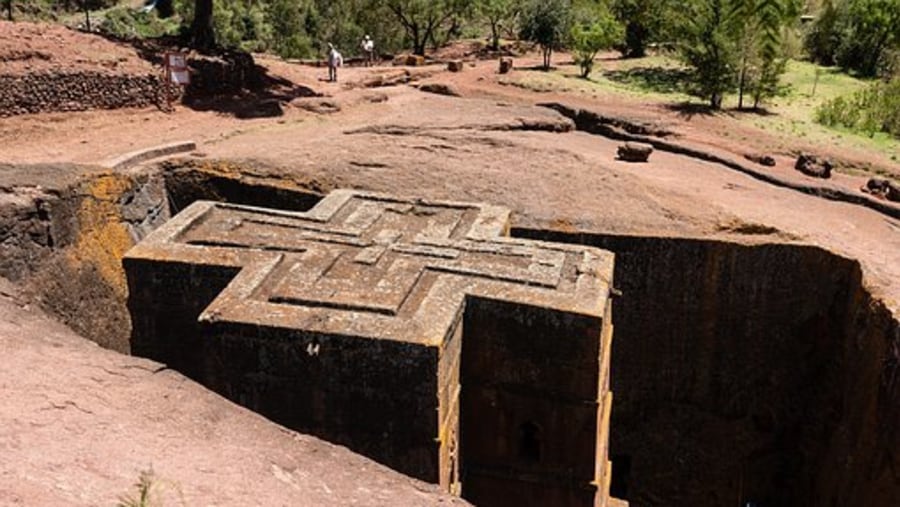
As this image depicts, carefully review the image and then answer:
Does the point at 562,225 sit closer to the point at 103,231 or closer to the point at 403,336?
the point at 403,336

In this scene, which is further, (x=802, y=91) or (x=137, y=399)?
(x=802, y=91)

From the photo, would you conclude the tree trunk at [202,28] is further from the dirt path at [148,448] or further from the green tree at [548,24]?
the dirt path at [148,448]

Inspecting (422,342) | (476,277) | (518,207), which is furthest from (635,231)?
(422,342)

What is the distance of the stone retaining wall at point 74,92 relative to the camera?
1470cm

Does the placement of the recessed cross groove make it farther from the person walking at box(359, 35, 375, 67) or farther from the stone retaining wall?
the person walking at box(359, 35, 375, 67)

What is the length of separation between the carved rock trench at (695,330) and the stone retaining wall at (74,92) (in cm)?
405

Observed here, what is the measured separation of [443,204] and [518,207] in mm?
1768

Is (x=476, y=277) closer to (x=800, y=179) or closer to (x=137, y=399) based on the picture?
Result: (x=137, y=399)

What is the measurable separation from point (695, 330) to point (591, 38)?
1228 centimetres

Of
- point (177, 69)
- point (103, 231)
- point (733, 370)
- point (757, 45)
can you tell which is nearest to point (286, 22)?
point (177, 69)

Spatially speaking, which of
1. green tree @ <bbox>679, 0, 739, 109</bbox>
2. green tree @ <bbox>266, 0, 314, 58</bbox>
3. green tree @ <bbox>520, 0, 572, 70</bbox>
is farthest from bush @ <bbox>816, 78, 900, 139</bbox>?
green tree @ <bbox>266, 0, 314, 58</bbox>

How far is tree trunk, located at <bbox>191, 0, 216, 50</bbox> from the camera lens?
738 inches

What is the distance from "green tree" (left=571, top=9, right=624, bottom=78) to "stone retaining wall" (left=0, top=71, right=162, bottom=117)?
423 inches

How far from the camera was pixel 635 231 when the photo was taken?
11.3 m
